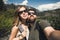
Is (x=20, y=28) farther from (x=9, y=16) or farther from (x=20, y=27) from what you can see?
(x=9, y=16)

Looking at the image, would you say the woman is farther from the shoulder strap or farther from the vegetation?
the vegetation

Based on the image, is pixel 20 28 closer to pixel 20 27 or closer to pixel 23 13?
pixel 20 27

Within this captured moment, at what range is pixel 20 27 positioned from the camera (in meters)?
0.97

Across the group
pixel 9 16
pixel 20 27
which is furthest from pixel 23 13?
pixel 9 16

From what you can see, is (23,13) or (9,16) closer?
(23,13)

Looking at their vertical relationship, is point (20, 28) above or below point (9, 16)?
below

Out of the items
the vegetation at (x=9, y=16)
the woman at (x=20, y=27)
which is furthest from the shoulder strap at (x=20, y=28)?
the vegetation at (x=9, y=16)

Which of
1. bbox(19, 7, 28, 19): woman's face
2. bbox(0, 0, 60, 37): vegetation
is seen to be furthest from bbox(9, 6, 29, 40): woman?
bbox(0, 0, 60, 37): vegetation

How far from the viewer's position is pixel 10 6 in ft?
7.50

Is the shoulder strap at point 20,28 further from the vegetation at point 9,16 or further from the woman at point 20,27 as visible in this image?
the vegetation at point 9,16

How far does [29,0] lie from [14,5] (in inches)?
8.9

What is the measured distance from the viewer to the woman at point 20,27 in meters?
0.91

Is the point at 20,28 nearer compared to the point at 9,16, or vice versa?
the point at 20,28

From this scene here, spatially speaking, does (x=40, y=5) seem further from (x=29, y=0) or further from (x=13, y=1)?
(x=13, y=1)
